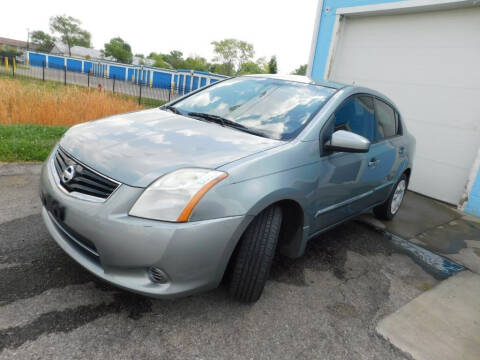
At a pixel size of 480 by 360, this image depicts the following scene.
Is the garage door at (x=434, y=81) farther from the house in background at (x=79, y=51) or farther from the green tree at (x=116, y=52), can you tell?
the green tree at (x=116, y=52)

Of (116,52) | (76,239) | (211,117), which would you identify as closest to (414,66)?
(211,117)

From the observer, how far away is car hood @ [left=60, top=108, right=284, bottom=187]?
1.84 metres

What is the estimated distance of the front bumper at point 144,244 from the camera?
1.67m

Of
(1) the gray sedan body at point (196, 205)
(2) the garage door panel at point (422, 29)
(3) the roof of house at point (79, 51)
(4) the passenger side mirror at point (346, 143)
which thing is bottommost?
(1) the gray sedan body at point (196, 205)

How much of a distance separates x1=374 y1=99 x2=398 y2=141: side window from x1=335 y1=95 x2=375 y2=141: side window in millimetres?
127

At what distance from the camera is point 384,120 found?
352cm

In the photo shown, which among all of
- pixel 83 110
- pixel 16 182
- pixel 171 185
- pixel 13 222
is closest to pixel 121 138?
pixel 171 185

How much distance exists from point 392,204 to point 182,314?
3094 mm

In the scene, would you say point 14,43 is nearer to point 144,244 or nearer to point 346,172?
point 346,172

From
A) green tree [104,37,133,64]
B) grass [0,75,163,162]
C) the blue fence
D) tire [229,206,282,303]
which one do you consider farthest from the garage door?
green tree [104,37,133,64]

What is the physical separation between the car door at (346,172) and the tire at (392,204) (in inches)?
31.2

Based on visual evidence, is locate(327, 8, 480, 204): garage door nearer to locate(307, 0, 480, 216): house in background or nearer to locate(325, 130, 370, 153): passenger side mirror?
locate(307, 0, 480, 216): house in background

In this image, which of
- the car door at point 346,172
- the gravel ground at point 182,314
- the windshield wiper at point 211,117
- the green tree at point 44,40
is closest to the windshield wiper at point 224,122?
the windshield wiper at point 211,117

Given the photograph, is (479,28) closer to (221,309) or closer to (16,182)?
(221,309)
